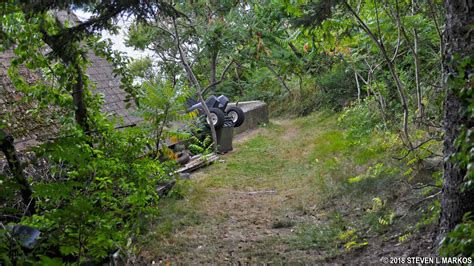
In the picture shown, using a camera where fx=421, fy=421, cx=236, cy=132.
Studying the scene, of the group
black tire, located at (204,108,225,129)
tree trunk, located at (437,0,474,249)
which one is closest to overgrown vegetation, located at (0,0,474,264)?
tree trunk, located at (437,0,474,249)

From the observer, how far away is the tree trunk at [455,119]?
267cm

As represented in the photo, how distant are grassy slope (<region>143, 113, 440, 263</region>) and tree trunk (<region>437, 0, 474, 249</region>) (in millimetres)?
946

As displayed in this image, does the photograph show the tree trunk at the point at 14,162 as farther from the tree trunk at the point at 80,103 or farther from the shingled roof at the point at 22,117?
the shingled roof at the point at 22,117

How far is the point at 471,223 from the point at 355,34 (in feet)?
20.6

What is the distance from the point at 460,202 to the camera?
2.76 meters

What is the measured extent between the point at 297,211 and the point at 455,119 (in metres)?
3.68

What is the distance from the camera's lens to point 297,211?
6.18m

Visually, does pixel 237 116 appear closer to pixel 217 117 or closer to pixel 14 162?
pixel 217 117

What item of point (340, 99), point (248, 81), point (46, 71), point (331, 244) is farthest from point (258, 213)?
point (248, 81)

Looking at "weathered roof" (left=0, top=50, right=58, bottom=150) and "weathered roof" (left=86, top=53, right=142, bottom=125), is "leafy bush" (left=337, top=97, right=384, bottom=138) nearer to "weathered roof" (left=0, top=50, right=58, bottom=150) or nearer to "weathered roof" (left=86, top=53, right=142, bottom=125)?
"weathered roof" (left=86, top=53, right=142, bottom=125)

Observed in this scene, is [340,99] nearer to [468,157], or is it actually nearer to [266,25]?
[266,25]

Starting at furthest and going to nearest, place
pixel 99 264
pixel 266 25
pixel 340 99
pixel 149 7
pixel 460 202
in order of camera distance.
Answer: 1. pixel 340 99
2. pixel 266 25
3. pixel 99 264
4. pixel 149 7
5. pixel 460 202

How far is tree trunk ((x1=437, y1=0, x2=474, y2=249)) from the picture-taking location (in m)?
2.67

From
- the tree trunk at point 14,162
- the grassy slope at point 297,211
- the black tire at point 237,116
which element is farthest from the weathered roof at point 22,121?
the black tire at point 237,116
